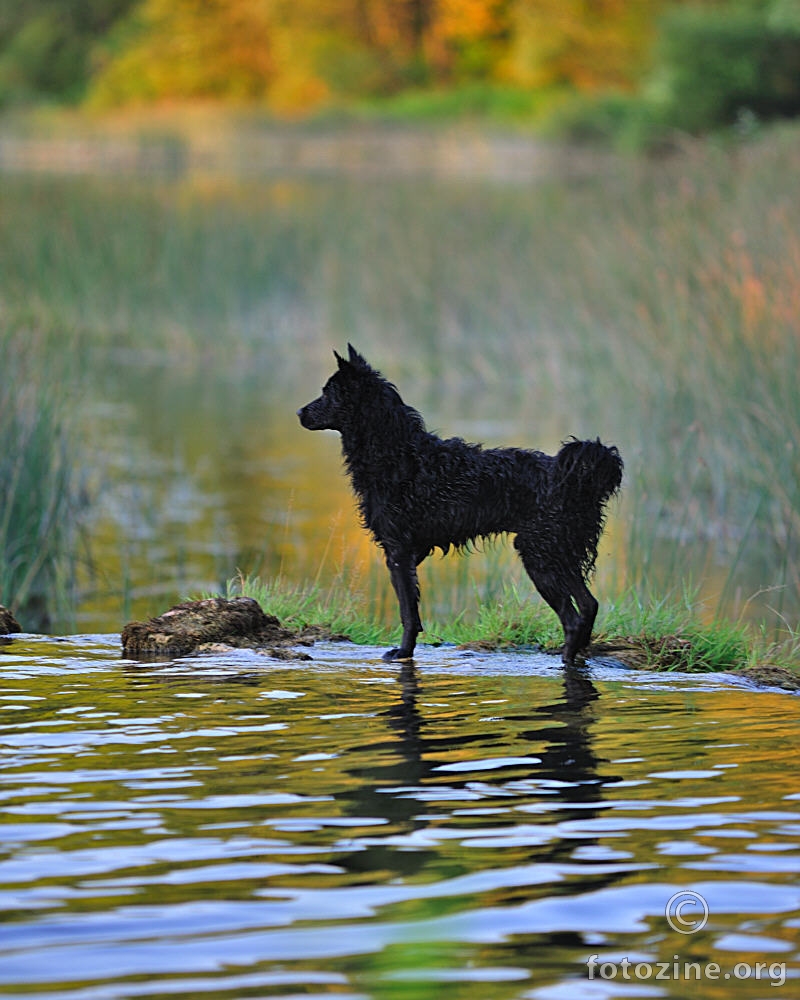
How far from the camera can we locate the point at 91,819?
4805 mm

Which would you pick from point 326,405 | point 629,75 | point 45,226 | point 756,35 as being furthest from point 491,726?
point 629,75

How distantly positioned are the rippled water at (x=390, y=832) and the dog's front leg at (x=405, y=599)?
8.2 inches

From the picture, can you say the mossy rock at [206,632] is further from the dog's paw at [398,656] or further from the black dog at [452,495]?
the black dog at [452,495]

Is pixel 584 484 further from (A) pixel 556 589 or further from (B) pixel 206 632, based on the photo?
(B) pixel 206 632

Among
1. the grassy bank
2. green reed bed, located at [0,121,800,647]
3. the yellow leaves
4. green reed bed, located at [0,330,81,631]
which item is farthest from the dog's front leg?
the yellow leaves

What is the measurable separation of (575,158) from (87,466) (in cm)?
3066

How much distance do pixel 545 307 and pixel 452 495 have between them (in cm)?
1112

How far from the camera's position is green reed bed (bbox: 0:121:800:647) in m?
11.1

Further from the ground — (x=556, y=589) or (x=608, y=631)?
(x=556, y=589)

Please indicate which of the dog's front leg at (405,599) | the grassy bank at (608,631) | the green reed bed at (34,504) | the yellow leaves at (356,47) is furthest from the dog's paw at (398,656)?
the yellow leaves at (356,47)

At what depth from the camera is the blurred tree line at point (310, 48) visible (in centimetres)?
6341

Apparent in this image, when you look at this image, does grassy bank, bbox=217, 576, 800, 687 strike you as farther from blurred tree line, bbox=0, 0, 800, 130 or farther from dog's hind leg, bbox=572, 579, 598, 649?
blurred tree line, bbox=0, 0, 800, 130

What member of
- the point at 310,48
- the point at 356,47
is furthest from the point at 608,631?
the point at 356,47

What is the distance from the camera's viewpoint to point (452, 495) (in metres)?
6.78
